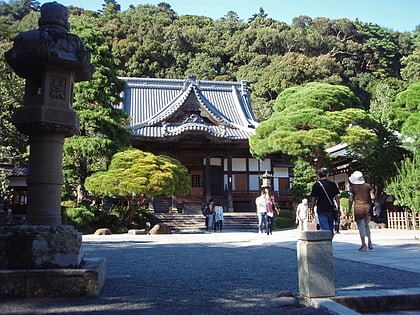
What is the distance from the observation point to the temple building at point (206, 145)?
24.6 metres

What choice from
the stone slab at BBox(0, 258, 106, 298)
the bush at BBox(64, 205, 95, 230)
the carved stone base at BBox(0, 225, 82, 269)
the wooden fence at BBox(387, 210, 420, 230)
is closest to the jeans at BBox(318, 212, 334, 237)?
the stone slab at BBox(0, 258, 106, 298)

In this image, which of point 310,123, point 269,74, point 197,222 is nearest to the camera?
point 310,123

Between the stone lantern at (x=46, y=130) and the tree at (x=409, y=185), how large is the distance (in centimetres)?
1561

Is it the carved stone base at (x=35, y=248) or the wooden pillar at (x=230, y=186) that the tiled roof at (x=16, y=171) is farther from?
the carved stone base at (x=35, y=248)

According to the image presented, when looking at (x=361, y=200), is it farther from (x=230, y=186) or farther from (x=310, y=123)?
(x=230, y=186)

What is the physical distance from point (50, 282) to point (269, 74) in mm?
46374

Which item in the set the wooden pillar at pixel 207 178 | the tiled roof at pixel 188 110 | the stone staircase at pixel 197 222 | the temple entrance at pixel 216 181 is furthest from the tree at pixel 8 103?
the temple entrance at pixel 216 181

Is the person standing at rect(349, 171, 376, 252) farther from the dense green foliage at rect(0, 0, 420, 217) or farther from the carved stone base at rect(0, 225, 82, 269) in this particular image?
the dense green foliage at rect(0, 0, 420, 217)

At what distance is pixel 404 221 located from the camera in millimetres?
17609

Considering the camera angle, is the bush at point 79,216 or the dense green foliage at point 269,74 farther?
the dense green foliage at point 269,74

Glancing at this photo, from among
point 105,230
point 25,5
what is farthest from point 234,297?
point 25,5

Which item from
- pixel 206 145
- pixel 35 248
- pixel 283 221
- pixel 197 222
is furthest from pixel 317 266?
pixel 206 145

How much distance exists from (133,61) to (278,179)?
2957 centimetres

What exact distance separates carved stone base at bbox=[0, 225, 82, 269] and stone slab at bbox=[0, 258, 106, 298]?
130 millimetres
